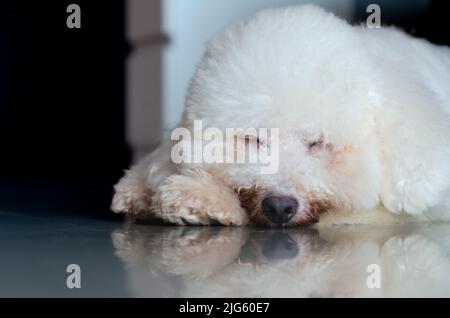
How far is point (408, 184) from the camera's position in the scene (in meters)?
2.35

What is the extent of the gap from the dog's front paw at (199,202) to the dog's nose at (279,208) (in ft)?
0.34

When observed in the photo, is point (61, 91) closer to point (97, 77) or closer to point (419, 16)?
point (97, 77)

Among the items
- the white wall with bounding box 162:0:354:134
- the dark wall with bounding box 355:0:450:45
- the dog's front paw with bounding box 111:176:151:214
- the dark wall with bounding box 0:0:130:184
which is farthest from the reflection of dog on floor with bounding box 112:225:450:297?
the dark wall with bounding box 0:0:130:184

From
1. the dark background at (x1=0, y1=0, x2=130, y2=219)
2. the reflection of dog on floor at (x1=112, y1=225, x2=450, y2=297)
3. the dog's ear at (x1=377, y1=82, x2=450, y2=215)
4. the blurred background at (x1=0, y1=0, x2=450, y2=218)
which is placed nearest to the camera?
the reflection of dog on floor at (x1=112, y1=225, x2=450, y2=297)

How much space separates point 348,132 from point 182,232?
519 mm

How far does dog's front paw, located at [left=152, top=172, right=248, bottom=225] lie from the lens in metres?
2.30

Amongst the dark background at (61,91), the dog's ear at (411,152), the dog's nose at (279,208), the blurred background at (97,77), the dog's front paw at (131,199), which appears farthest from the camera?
the dark background at (61,91)

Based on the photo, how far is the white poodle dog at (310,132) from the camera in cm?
229

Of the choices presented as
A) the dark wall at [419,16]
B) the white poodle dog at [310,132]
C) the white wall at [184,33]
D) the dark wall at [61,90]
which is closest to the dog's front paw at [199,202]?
the white poodle dog at [310,132]

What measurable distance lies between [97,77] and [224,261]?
5.49m

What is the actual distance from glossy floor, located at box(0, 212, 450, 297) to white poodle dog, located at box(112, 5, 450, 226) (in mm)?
77

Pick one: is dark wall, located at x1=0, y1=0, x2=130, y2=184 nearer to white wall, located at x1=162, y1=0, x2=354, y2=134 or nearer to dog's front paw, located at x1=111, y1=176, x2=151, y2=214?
white wall, located at x1=162, y1=0, x2=354, y2=134

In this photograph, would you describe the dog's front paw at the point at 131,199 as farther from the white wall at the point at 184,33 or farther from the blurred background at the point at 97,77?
the white wall at the point at 184,33
